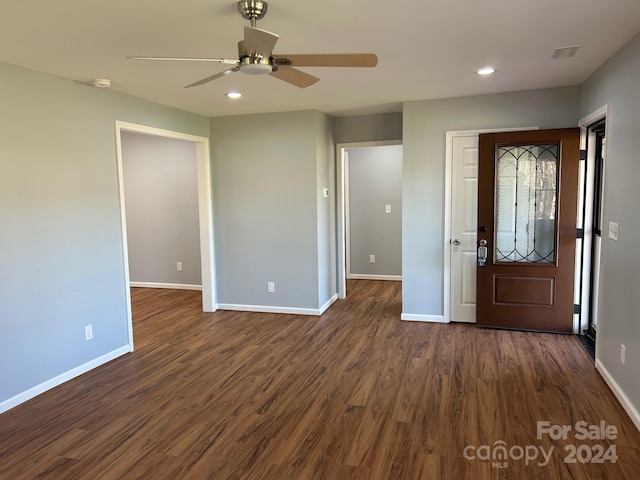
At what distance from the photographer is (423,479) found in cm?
219

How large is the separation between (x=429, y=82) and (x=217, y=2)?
7.14 feet

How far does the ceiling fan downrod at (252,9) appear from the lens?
2.12 m

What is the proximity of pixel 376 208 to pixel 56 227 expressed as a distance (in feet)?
15.6

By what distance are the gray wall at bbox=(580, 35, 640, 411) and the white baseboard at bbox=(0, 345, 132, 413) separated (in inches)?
156

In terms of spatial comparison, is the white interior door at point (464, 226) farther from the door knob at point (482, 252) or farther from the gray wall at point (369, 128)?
the gray wall at point (369, 128)

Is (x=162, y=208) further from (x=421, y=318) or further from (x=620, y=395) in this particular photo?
(x=620, y=395)

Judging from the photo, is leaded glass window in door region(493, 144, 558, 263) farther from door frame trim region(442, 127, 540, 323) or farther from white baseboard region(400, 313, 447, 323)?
white baseboard region(400, 313, 447, 323)

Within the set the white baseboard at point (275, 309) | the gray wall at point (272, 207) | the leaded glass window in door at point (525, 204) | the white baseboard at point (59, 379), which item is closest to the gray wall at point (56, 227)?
the white baseboard at point (59, 379)

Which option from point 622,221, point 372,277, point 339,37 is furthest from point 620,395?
point 372,277

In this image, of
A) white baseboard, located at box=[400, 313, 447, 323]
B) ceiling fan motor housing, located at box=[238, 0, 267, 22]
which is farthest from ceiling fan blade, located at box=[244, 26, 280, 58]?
white baseboard, located at box=[400, 313, 447, 323]

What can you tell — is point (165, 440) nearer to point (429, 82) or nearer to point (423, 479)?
point (423, 479)

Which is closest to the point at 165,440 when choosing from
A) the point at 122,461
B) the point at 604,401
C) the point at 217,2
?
the point at 122,461

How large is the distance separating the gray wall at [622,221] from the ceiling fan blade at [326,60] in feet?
5.93

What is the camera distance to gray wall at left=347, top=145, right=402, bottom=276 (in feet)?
22.8
